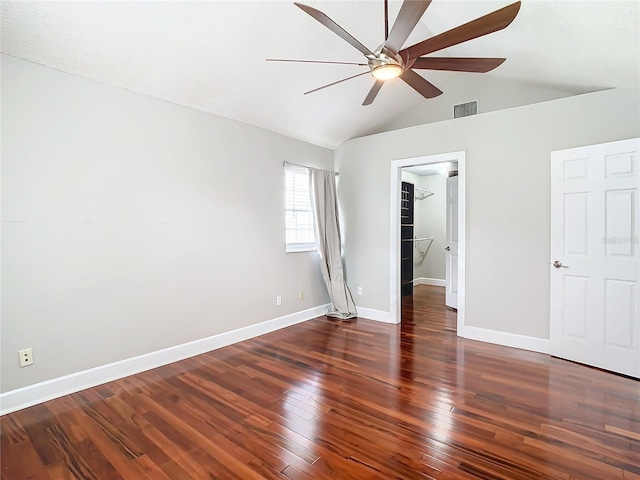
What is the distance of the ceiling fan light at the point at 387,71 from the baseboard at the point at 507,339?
9.82ft

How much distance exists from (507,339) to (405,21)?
3348 mm

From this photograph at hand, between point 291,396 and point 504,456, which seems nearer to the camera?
point 504,456

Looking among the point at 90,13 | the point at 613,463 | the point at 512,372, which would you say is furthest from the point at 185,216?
the point at 613,463

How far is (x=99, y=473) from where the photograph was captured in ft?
5.70

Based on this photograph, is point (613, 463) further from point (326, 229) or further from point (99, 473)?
point (326, 229)

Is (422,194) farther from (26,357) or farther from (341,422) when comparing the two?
(26,357)

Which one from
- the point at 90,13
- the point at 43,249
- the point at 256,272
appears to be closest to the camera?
the point at 90,13

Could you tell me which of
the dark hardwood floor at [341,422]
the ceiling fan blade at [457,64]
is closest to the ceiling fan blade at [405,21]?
the ceiling fan blade at [457,64]

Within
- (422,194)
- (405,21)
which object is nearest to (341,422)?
(405,21)

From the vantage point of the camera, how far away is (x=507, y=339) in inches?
141

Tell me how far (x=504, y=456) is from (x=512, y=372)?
1.28 m

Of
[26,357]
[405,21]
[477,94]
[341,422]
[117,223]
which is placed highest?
[477,94]

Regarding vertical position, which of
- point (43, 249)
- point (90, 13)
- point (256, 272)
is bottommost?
point (256, 272)

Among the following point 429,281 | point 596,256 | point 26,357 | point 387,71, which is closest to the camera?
point 387,71
